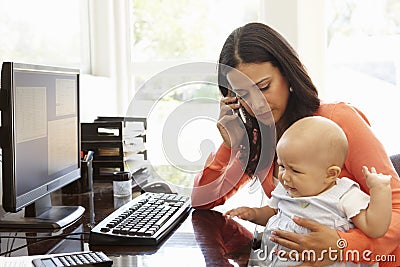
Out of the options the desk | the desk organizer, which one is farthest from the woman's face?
the desk organizer

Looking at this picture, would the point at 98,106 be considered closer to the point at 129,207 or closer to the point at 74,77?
the point at 74,77

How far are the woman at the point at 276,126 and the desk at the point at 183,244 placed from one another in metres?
0.12

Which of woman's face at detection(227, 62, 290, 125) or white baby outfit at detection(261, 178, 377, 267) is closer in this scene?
white baby outfit at detection(261, 178, 377, 267)

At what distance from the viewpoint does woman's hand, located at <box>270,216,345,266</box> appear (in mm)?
1168

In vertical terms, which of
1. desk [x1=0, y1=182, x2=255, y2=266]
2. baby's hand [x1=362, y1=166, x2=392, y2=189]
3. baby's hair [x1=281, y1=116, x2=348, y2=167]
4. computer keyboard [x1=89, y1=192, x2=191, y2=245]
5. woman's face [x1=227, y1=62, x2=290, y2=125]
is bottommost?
desk [x1=0, y1=182, x2=255, y2=266]

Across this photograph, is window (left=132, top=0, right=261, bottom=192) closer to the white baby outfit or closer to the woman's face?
the woman's face

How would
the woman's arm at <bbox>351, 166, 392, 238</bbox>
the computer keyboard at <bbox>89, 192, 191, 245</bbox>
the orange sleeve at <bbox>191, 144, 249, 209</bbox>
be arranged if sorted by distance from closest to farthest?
the woman's arm at <bbox>351, 166, 392, 238</bbox> → the computer keyboard at <bbox>89, 192, 191, 245</bbox> → the orange sleeve at <bbox>191, 144, 249, 209</bbox>

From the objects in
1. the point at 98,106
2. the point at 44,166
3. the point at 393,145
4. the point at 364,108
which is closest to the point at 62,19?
the point at 98,106

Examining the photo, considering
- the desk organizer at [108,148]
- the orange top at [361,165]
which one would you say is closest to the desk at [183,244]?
the orange top at [361,165]

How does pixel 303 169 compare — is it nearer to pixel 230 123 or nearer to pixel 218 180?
pixel 230 123

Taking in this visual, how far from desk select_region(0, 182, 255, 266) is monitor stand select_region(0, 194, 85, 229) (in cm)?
3

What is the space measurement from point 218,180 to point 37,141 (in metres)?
0.62

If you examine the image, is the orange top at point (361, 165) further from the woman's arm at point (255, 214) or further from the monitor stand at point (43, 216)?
the monitor stand at point (43, 216)

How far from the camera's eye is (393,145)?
2924 mm
